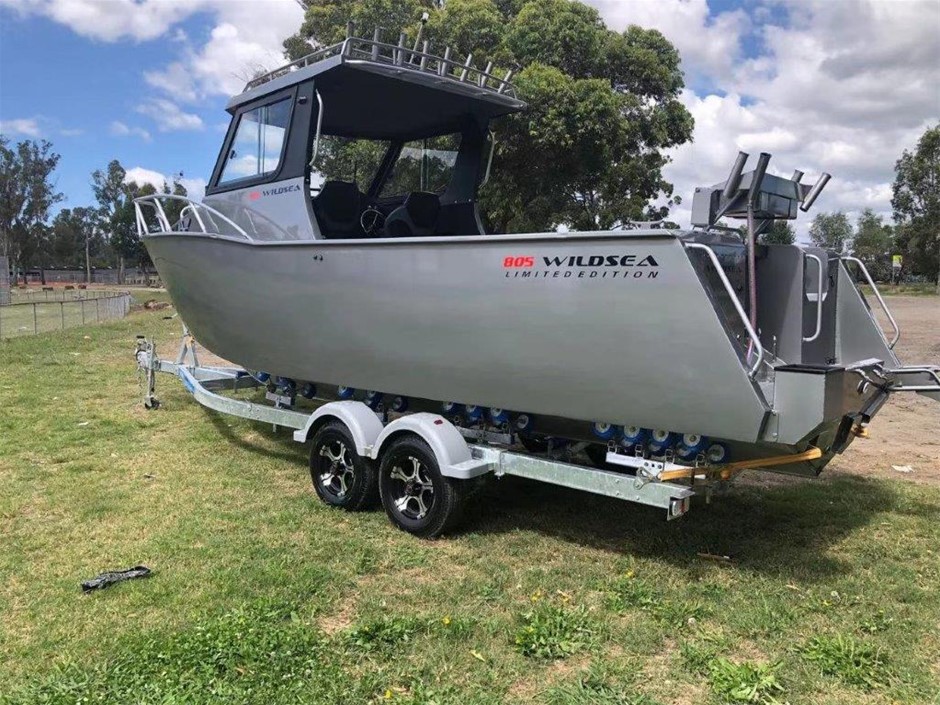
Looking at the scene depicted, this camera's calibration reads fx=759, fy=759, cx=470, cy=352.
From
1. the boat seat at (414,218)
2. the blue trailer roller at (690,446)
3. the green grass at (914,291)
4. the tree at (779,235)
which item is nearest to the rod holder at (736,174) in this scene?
the tree at (779,235)

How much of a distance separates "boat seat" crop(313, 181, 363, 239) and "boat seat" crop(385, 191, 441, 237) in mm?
326

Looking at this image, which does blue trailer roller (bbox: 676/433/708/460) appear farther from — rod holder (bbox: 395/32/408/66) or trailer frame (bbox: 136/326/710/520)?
rod holder (bbox: 395/32/408/66)

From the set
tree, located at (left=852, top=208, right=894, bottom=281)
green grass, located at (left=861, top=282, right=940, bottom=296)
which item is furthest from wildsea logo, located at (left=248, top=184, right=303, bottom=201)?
tree, located at (left=852, top=208, right=894, bottom=281)

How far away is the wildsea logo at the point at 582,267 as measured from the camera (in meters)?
3.92

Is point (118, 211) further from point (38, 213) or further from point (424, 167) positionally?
point (424, 167)

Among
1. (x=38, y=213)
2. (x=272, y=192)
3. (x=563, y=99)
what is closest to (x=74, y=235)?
(x=38, y=213)

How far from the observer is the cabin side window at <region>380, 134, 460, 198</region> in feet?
24.3

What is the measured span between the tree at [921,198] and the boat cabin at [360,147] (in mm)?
44012

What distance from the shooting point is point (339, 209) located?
6.98 meters

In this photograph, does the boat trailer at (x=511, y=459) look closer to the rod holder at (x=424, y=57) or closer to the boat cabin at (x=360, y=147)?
the boat cabin at (x=360, y=147)

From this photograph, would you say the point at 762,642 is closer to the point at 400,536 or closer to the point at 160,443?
the point at 400,536

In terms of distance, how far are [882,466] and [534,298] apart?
4.47 m

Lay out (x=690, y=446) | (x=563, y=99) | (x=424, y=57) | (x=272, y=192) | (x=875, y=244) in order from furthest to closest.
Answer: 1. (x=875, y=244)
2. (x=563, y=99)
3. (x=272, y=192)
4. (x=424, y=57)
5. (x=690, y=446)

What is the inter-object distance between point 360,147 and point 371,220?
96 centimetres
